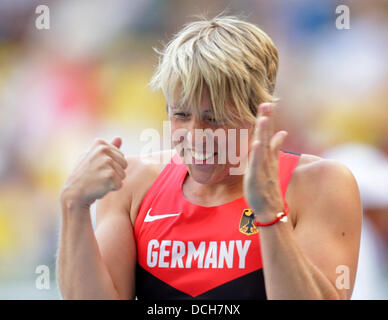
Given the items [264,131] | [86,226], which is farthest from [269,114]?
[86,226]

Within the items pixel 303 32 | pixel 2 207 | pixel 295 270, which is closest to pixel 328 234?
pixel 295 270

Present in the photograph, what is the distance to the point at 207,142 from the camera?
108 centimetres

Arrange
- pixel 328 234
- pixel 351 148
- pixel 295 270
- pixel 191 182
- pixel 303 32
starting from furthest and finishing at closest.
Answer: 1. pixel 303 32
2. pixel 351 148
3. pixel 191 182
4. pixel 328 234
5. pixel 295 270

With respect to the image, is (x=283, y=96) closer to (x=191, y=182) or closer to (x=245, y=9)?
(x=245, y=9)

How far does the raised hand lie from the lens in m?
0.86

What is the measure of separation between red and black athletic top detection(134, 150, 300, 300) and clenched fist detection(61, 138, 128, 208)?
247 millimetres

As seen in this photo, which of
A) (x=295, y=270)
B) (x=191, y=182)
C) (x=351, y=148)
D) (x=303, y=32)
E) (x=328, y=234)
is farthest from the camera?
(x=303, y=32)

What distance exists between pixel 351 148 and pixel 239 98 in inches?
75.8

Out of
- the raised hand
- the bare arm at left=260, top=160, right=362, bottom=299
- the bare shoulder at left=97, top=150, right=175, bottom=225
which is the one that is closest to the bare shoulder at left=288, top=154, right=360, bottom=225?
the bare arm at left=260, top=160, right=362, bottom=299

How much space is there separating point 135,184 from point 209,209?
0.23 m

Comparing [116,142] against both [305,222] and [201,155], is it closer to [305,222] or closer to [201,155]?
[201,155]

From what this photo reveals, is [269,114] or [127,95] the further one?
[127,95]

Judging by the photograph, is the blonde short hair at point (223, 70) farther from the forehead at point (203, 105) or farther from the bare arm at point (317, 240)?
the bare arm at point (317, 240)

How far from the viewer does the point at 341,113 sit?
113 inches
